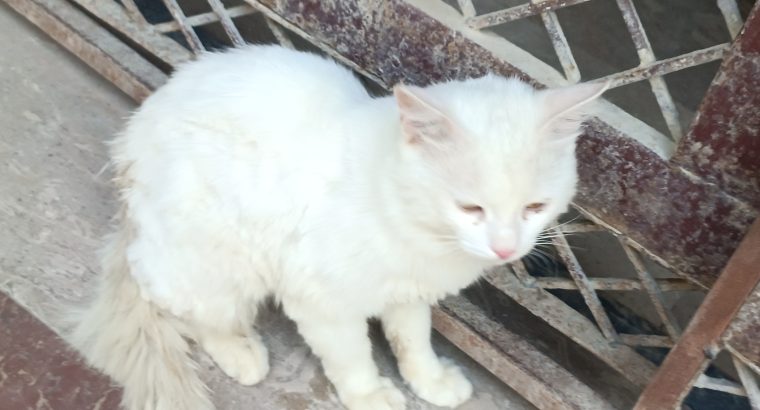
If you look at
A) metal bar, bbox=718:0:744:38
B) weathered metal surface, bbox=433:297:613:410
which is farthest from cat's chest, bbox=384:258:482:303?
metal bar, bbox=718:0:744:38

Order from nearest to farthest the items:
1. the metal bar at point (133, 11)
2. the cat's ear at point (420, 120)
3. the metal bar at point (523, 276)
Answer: the cat's ear at point (420, 120)
the metal bar at point (523, 276)
the metal bar at point (133, 11)

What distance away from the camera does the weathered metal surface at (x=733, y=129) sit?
4.66 feet

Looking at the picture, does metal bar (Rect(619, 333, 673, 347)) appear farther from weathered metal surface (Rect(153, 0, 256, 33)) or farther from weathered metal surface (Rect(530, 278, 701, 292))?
weathered metal surface (Rect(153, 0, 256, 33))

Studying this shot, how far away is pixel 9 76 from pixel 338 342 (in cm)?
162

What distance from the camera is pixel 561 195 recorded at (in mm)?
1507

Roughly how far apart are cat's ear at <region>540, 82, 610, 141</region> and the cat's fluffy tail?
42.7 inches

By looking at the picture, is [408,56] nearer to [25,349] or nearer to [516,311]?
[516,311]

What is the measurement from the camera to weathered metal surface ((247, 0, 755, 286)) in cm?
159

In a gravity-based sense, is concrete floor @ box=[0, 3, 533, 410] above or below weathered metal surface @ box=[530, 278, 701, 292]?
below

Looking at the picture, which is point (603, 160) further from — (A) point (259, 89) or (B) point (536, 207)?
(A) point (259, 89)

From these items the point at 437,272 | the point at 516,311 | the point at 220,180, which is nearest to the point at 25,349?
the point at 220,180

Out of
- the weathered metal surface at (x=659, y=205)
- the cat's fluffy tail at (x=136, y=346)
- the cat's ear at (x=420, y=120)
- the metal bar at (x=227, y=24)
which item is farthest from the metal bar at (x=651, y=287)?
the metal bar at (x=227, y=24)

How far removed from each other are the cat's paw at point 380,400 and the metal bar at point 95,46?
118 cm

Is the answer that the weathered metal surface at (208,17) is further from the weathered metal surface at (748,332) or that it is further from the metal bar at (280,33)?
the weathered metal surface at (748,332)
